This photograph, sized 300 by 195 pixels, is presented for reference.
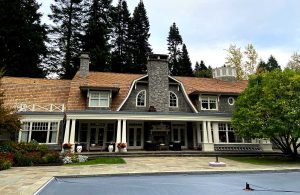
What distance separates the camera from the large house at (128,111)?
66.8 feet

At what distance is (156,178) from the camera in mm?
11078

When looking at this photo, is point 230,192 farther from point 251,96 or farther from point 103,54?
point 103,54

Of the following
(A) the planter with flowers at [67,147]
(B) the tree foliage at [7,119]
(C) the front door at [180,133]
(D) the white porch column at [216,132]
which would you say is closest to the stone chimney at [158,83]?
(C) the front door at [180,133]

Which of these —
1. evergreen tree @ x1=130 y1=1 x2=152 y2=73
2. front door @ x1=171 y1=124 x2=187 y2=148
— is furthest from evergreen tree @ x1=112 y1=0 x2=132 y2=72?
front door @ x1=171 y1=124 x2=187 y2=148

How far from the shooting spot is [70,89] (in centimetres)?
2292

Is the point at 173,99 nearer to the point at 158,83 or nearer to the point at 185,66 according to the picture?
the point at 158,83

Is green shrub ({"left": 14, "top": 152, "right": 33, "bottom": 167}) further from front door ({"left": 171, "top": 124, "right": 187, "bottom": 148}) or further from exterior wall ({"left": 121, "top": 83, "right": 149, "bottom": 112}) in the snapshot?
front door ({"left": 171, "top": 124, "right": 187, "bottom": 148})

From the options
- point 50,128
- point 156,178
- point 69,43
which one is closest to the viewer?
point 156,178

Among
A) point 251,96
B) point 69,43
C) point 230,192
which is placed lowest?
point 230,192

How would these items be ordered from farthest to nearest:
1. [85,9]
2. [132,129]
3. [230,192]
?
[85,9] → [132,129] → [230,192]

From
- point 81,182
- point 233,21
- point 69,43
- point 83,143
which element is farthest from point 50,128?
point 69,43

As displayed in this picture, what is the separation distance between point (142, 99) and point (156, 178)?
1276 centimetres

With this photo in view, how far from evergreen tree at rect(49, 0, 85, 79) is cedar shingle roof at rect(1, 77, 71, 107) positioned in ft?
37.7

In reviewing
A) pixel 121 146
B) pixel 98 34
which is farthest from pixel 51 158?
pixel 98 34
